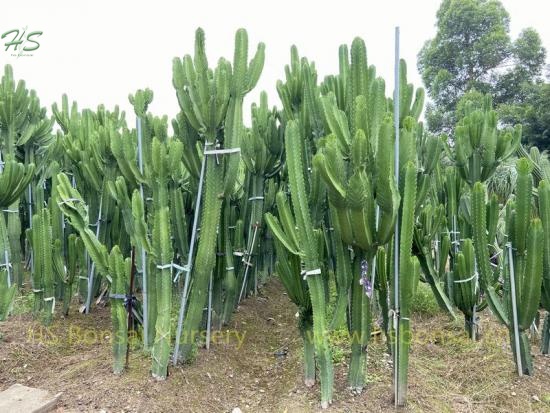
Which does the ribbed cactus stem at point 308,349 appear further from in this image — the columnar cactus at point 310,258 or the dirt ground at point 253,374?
the columnar cactus at point 310,258

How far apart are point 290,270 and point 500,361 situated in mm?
1803

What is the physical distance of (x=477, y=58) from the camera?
1823cm

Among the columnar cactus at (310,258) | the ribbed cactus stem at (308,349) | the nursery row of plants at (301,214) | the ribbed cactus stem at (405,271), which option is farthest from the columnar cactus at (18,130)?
the ribbed cactus stem at (405,271)

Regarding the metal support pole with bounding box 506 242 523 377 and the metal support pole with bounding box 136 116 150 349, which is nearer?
the metal support pole with bounding box 506 242 523 377

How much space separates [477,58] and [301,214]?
60.9ft

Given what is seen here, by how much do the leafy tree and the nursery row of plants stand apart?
49.7 ft

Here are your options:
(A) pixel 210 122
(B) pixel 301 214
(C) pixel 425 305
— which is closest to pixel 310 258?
(B) pixel 301 214

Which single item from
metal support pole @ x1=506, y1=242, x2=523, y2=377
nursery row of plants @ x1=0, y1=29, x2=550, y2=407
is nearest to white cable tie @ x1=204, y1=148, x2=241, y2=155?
nursery row of plants @ x1=0, y1=29, x2=550, y2=407

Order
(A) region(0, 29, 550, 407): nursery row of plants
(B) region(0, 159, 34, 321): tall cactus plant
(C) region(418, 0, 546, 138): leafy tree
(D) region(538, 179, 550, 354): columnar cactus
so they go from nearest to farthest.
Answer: (A) region(0, 29, 550, 407): nursery row of plants
(D) region(538, 179, 550, 354): columnar cactus
(B) region(0, 159, 34, 321): tall cactus plant
(C) region(418, 0, 546, 138): leafy tree

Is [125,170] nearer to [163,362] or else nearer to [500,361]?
[163,362]

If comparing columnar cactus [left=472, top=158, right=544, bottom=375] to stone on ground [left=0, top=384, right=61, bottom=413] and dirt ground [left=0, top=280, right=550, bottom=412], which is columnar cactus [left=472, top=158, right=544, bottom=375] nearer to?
dirt ground [left=0, top=280, right=550, bottom=412]

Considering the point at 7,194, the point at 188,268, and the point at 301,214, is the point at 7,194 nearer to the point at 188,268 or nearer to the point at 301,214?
the point at 188,268

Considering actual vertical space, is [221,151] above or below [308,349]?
above

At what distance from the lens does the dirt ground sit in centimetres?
280
